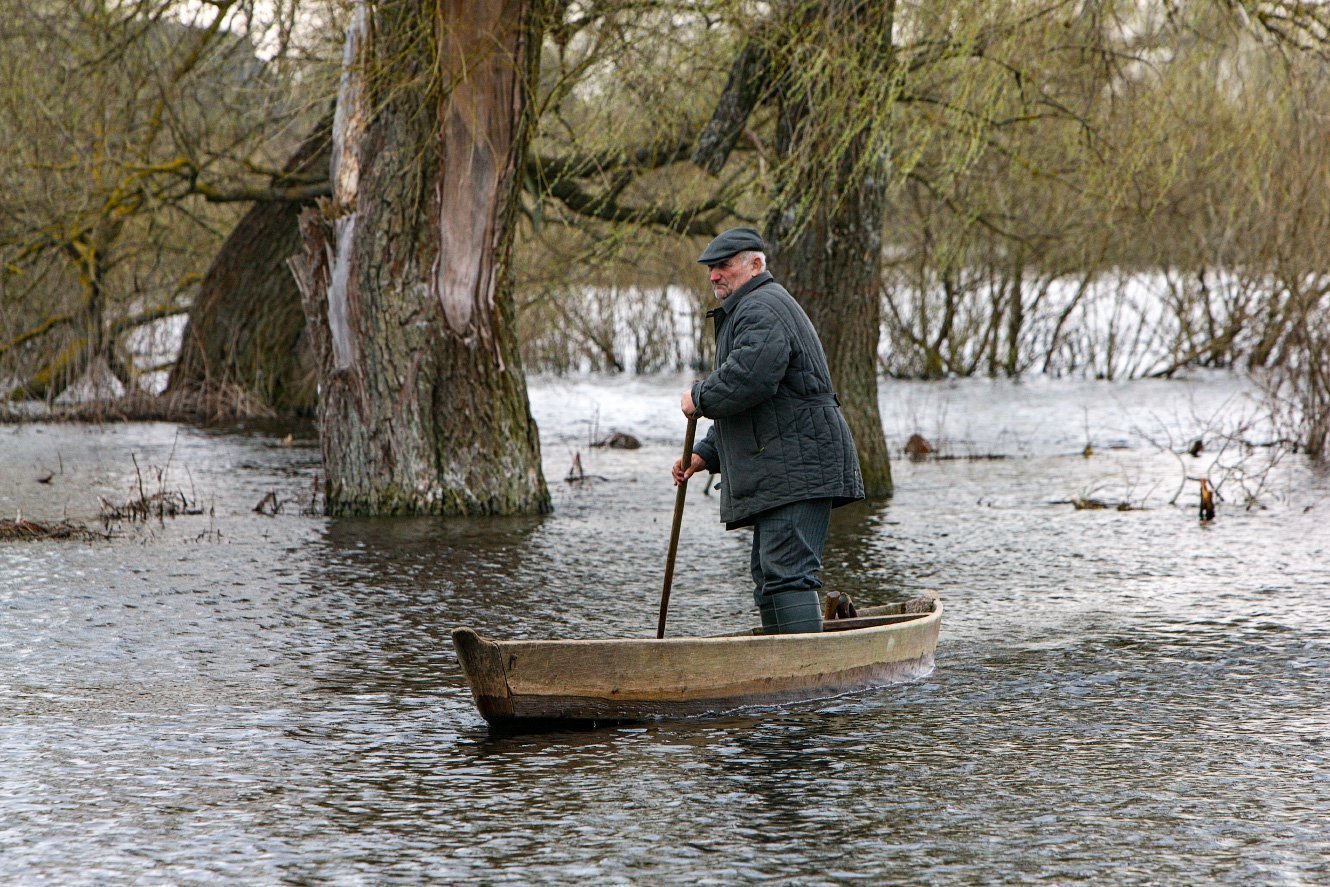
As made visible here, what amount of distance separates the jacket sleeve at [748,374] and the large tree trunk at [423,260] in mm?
4615

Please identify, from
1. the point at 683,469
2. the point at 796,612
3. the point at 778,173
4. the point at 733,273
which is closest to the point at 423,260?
the point at 778,173

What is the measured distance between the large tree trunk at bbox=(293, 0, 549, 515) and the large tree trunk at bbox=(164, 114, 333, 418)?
A: 29.4 ft

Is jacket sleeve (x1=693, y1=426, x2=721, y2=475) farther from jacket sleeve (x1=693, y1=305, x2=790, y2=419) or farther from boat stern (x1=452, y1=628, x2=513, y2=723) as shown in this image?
boat stern (x1=452, y1=628, x2=513, y2=723)

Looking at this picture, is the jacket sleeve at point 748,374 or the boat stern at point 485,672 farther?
the jacket sleeve at point 748,374

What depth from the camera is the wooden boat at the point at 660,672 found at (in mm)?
5754

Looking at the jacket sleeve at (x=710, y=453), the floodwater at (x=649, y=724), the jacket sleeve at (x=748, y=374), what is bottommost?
the floodwater at (x=649, y=724)

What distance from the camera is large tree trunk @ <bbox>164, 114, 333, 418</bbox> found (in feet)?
66.1

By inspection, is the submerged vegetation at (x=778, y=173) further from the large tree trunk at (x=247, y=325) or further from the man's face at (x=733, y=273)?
the man's face at (x=733, y=273)

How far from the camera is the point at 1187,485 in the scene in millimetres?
13930

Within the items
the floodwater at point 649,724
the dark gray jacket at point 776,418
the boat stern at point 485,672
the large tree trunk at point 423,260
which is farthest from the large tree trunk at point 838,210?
the boat stern at point 485,672

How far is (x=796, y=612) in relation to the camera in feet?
21.4

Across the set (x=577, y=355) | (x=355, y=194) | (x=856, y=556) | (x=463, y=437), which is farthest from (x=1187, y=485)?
(x=577, y=355)

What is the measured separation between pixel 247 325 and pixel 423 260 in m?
10.3

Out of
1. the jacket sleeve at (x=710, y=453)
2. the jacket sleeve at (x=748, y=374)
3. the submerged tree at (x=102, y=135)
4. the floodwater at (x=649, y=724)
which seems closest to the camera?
the floodwater at (x=649, y=724)
